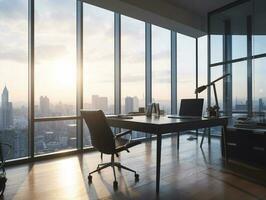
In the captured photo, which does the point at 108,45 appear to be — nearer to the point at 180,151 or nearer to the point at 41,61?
the point at 41,61

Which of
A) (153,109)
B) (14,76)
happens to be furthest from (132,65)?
(14,76)

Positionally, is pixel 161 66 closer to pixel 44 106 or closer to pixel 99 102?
pixel 99 102

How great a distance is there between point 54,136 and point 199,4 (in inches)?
172

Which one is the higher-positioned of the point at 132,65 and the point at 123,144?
the point at 132,65

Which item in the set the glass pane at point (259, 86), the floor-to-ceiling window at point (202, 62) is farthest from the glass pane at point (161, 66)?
the glass pane at point (259, 86)

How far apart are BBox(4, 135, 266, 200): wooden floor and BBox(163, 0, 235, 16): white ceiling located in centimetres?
344

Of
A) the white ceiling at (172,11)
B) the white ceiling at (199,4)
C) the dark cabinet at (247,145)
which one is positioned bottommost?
the dark cabinet at (247,145)

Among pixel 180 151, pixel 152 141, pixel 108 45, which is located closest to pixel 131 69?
pixel 108 45

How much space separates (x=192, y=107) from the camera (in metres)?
4.05

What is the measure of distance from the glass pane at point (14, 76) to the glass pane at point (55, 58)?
21cm

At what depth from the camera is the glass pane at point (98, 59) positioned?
186 inches

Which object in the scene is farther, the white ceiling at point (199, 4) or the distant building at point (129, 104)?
the distant building at point (129, 104)

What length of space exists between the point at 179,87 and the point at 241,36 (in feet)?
6.95

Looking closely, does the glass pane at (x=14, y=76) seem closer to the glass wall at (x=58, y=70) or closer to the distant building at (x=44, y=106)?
the glass wall at (x=58, y=70)
